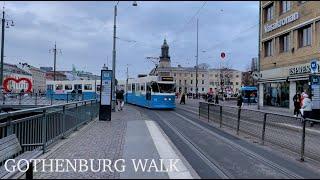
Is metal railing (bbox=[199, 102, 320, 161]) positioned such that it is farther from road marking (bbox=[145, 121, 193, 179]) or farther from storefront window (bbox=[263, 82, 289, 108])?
storefront window (bbox=[263, 82, 289, 108])

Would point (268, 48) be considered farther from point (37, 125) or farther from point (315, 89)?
point (37, 125)

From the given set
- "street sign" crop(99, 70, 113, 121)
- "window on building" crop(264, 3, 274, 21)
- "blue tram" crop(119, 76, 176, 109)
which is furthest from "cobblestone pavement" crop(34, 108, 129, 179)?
"window on building" crop(264, 3, 274, 21)

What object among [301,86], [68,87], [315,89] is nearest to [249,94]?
[68,87]

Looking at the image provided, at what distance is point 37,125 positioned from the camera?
12.1m

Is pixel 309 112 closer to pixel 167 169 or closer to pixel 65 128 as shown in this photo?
pixel 65 128

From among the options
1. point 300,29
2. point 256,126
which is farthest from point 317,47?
point 256,126

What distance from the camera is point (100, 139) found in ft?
47.3

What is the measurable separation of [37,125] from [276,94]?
35.1m

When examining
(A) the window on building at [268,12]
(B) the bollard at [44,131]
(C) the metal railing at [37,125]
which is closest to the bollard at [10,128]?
(C) the metal railing at [37,125]

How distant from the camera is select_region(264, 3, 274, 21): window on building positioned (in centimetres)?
4589

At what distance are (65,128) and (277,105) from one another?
103 ft

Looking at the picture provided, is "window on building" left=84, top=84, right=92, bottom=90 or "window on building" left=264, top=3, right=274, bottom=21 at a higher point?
"window on building" left=264, top=3, right=274, bottom=21

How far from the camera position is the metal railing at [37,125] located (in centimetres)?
1049

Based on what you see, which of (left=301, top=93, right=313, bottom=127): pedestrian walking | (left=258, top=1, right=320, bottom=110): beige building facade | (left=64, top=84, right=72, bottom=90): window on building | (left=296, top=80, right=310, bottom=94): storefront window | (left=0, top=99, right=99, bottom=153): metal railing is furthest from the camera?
(left=64, top=84, right=72, bottom=90): window on building
